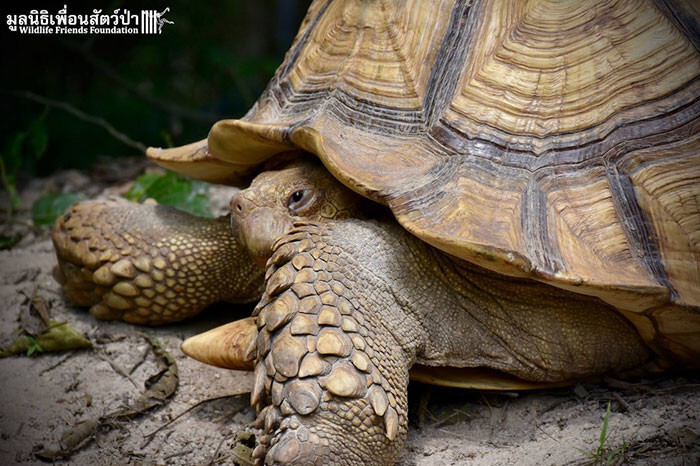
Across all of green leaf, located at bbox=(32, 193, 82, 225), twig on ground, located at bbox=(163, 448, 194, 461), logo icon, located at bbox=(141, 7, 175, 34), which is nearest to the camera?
twig on ground, located at bbox=(163, 448, 194, 461)

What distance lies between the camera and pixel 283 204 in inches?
87.0

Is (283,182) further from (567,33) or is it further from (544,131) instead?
(567,33)

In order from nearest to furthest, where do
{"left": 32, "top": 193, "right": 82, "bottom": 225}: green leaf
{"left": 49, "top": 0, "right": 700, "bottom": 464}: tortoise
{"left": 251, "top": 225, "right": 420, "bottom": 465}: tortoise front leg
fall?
{"left": 251, "top": 225, "right": 420, "bottom": 465}: tortoise front leg
{"left": 49, "top": 0, "right": 700, "bottom": 464}: tortoise
{"left": 32, "top": 193, "right": 82, "bottom": 225}: green leaf

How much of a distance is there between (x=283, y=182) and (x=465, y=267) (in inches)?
26.2

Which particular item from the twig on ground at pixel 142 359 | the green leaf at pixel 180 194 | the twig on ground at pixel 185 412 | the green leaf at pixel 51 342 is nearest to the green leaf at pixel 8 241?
the green leaf at pixel 180 194

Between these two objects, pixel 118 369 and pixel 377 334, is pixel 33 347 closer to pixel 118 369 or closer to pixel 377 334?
pixel 118 369

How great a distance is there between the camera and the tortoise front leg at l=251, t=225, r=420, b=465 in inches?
66.4

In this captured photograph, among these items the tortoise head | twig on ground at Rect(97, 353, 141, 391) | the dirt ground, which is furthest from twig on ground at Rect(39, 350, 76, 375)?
the tortoise head

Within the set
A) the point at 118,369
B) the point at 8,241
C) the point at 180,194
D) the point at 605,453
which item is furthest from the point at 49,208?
the point at 605,453

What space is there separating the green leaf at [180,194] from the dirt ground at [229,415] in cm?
78

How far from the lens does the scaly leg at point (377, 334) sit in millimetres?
1705

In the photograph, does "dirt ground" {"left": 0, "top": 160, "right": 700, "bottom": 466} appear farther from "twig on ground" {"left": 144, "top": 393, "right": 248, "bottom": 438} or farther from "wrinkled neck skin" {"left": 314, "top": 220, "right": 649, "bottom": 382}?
"wrinkled neck skin" {"left": 314, "top": 220, "right": 649, "bottom": 382}

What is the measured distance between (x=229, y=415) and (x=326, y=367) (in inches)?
26.0

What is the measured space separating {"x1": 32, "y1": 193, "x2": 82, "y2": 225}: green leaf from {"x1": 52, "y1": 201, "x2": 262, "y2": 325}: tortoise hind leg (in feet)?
3.00
